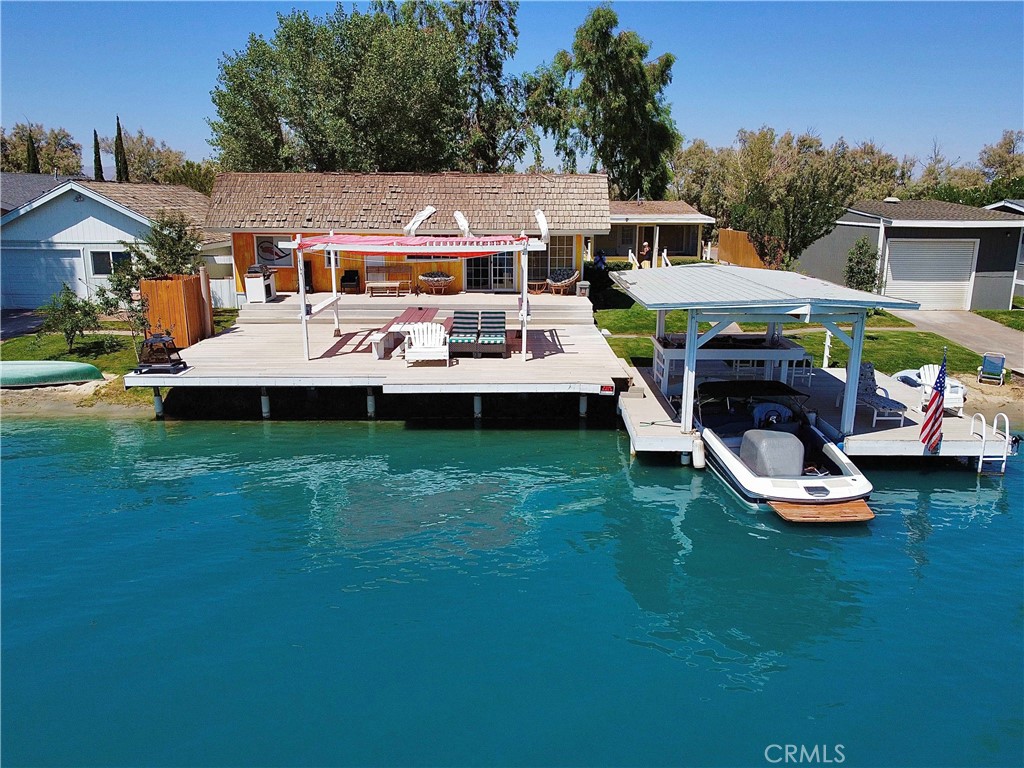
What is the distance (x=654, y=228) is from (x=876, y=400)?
24.1 m

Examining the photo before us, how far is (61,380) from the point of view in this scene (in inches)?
744

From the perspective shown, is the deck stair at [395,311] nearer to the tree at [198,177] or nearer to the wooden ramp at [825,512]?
the wooden ramp at [825,512]

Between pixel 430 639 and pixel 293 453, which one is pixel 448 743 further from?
pixel 293 453

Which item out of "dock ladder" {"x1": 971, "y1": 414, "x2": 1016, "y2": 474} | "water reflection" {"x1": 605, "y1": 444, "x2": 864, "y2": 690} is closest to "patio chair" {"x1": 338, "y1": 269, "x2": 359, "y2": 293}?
"water reflection" {"x1": 605, "y1": 444, "x2": 864, "y2": 690}

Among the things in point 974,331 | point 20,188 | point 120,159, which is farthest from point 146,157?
point 974,331

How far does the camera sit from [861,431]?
14234 mm

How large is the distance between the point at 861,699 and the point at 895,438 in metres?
6.99

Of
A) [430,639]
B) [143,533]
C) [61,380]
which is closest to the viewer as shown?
[430,639]

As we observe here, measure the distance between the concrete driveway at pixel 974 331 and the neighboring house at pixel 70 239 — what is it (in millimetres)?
23112

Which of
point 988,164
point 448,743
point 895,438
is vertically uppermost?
point 988,164

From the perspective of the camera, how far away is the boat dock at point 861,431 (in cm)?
1370

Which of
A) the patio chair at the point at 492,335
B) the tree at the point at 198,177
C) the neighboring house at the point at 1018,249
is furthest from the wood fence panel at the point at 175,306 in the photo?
the neighboring house at the point at 1018,249

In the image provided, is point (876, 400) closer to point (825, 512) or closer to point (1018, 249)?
point (825, 512)

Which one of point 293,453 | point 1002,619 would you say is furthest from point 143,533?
point 1002,619
